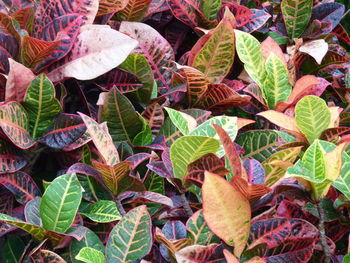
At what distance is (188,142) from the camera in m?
0.99

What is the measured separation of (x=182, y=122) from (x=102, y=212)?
0.26 meters

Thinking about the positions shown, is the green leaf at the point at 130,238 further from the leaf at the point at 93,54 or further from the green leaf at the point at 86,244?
the leaf at the point at 93,54

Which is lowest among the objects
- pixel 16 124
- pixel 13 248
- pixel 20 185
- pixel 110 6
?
pixel 13 248

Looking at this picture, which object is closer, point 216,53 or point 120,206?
point 120,206

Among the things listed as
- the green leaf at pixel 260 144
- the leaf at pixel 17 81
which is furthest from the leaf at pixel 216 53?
the leaf at pixel 17 81

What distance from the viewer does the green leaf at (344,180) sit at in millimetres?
1017

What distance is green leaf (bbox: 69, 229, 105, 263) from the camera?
3.33ft

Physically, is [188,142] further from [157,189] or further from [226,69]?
[226,69]

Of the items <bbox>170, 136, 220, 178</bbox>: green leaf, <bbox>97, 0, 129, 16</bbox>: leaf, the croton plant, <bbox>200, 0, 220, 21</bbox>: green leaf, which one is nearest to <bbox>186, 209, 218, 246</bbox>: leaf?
the croton plant

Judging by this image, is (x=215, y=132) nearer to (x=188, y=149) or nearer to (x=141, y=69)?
(x=188, y=149)

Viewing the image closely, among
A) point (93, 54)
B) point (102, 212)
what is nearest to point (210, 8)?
point (93, 54)

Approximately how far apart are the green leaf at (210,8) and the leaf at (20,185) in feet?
2.42

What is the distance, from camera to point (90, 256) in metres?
0.90

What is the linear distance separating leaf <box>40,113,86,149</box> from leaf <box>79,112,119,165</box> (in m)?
0.06
